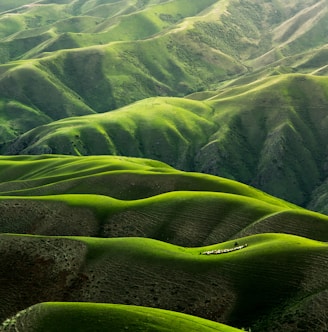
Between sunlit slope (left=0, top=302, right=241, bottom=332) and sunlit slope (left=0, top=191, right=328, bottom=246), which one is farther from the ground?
sunlit slope (left=0, top=302, right=241, bottom=332)

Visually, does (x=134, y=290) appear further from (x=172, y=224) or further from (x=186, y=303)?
(x=172, y=224)

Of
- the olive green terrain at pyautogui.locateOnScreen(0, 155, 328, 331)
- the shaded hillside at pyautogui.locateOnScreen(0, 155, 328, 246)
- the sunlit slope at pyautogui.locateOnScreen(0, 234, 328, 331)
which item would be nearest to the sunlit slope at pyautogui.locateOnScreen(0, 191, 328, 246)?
the shaded hillside at pyautogui.locateOnScreen(0, 155, 328, 246)

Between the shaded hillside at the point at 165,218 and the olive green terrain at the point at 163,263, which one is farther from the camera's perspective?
the shaded hillside at the point at 165,218

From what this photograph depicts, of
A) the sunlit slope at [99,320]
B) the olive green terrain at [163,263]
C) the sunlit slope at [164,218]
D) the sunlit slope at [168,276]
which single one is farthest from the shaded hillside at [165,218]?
the sunlit slope at [99,320]

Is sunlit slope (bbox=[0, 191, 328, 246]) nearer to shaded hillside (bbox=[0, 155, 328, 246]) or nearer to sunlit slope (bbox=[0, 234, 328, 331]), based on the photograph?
shaded hillside (bbox=[0, 155, 328, 246])

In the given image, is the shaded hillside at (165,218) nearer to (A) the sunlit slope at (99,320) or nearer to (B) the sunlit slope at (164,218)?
(B) the sunlit slope at (164,218)

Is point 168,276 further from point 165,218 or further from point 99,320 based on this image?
point 165,218

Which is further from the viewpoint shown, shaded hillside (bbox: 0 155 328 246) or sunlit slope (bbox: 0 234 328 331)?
shaded hillside (bbox: 0 155 328 246)
